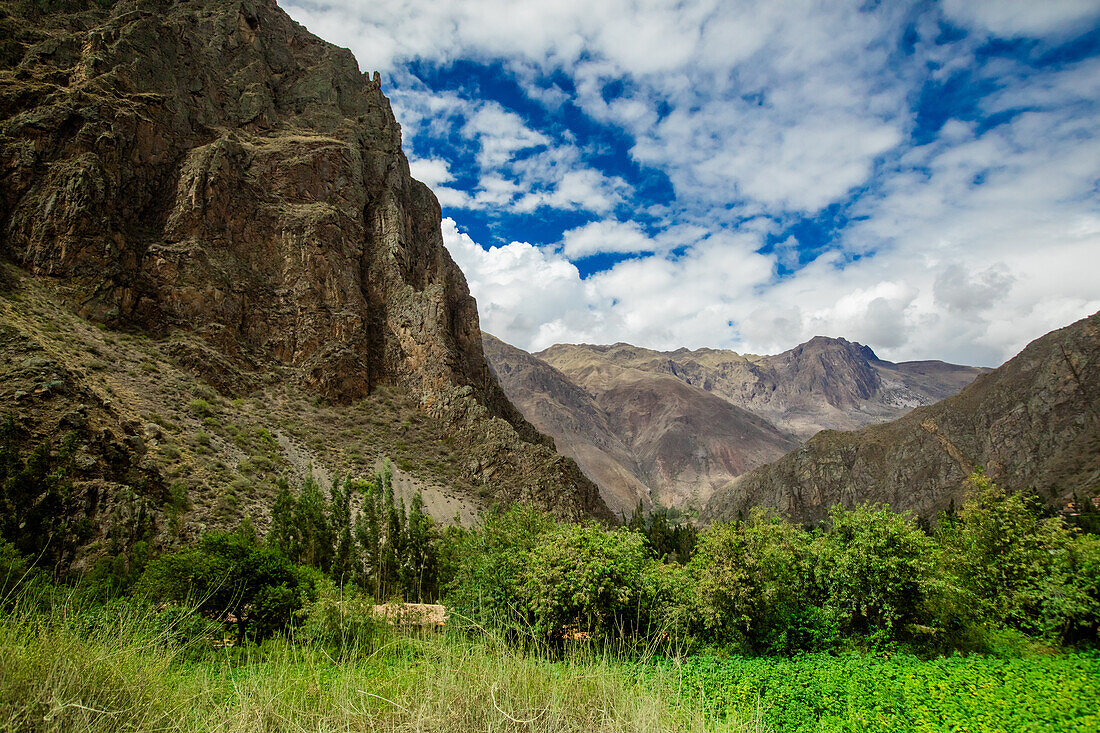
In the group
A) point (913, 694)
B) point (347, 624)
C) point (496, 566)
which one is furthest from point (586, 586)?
point (913, 694)

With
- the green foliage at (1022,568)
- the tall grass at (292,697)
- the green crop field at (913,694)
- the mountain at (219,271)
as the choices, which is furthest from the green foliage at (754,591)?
the mountain at (219,271)

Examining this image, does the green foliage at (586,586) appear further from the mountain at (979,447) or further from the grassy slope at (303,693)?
the mountain at (979,447)

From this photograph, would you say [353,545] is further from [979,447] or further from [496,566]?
[979,447]

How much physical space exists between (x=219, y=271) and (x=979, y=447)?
108m

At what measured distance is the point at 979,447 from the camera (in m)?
81.0

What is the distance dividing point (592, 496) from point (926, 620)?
4707 cm

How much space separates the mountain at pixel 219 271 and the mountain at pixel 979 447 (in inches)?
2162

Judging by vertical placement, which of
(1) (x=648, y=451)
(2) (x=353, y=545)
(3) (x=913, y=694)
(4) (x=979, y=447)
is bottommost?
(2) (x=353, y=545)

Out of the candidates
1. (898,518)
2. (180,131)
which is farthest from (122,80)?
(898,518)

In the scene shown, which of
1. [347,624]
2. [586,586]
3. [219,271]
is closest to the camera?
[347,624]

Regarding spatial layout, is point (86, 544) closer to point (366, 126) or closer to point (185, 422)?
point (185, 422)

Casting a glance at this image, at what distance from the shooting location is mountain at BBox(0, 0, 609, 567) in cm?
3625

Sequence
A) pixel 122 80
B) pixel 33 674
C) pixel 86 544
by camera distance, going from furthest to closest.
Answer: pixel 122 80 < pixel 86 544 < pixel 33 674

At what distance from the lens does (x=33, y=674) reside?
4102mm
